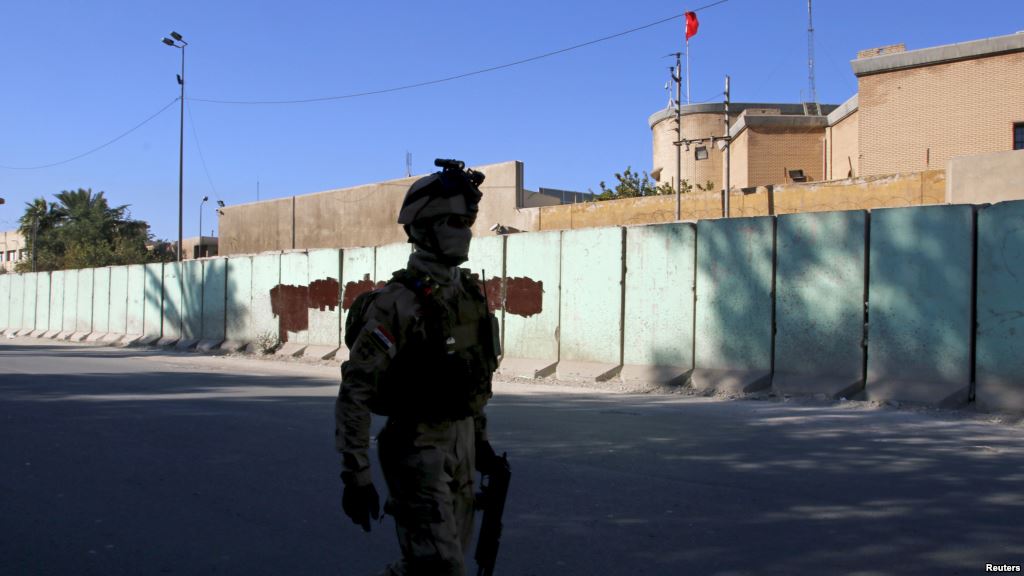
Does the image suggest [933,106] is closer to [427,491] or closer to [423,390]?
[423,390]

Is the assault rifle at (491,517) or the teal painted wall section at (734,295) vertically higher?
the teal painted wall section at (734,295)

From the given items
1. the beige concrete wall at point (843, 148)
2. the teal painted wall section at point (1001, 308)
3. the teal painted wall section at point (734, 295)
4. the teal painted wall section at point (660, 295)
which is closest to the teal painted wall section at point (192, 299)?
the teal painted wall section at point (660, 295)

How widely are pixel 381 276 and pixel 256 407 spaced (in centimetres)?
714

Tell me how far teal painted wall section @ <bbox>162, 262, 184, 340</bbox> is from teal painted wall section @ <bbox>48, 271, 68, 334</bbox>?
908 centimetres

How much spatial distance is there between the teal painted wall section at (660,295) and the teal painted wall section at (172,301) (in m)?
15.7

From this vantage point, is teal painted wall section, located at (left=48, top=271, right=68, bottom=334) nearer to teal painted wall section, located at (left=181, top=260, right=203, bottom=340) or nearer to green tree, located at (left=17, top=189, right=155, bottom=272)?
teal painted wall section, located at (left=181, top=260, right=203, bottom=340)

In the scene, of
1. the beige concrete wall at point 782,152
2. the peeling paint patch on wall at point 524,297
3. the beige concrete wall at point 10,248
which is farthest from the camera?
the beige concrete wall at point 10,248

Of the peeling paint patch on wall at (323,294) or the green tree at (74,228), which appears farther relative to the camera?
the green tree at (74,228)

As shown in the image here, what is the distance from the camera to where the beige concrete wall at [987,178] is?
13188 millimetres

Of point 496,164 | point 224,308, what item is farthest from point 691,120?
point 224,308

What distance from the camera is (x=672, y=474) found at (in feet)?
19.9

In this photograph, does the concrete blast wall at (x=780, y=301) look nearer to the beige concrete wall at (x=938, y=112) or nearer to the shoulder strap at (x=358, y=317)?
the shoulder strap at (x=358, y=317)

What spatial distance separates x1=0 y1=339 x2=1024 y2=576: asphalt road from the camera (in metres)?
4.34

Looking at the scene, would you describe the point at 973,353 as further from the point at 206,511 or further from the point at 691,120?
the point at 691,120
